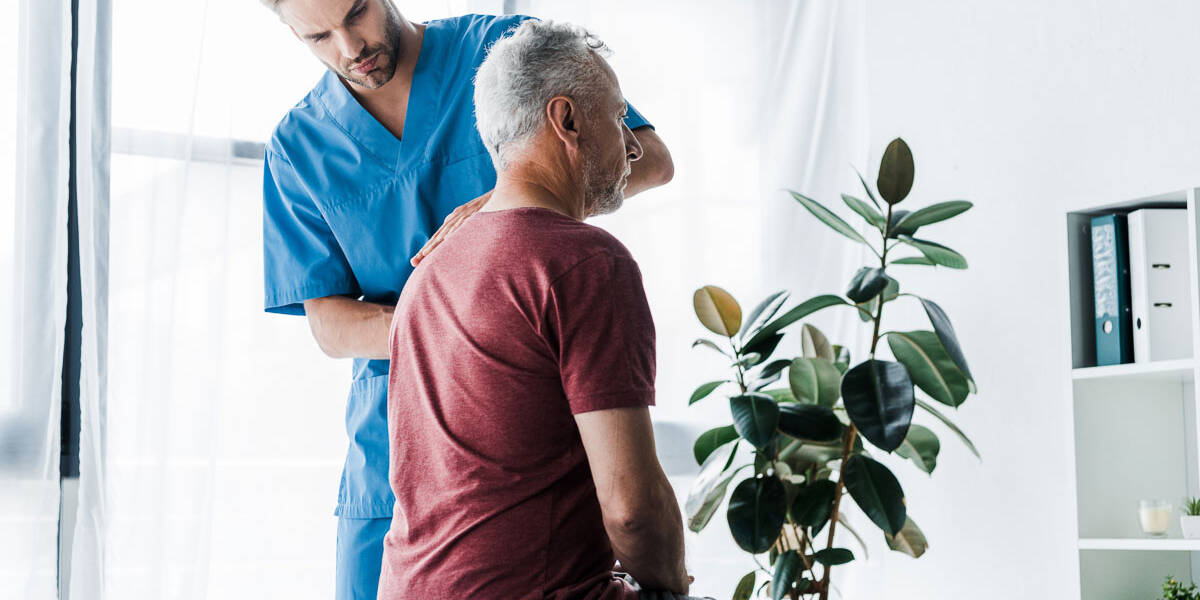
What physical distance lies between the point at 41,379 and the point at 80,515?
0.27 meters

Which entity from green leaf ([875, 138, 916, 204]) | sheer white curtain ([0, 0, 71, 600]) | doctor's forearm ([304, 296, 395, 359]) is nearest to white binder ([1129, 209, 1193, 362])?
green leaf ([875, 138, 916, 204])

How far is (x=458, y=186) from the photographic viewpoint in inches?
57.7

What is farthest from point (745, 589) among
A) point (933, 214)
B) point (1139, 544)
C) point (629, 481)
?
point (629, 481)

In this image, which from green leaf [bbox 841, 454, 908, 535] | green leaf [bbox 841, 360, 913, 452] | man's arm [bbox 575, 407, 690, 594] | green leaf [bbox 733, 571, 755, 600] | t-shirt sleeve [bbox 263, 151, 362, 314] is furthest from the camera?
green leaf [bbox 733, 571, 755, 600]

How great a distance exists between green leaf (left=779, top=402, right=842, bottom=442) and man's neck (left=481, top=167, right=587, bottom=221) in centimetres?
86

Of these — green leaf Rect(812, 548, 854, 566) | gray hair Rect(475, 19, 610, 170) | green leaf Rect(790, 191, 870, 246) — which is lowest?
green leaf Rect(812, 548, 854, 566)

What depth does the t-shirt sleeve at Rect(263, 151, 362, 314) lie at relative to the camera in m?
1.51

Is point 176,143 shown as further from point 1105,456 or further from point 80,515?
point 1105,456

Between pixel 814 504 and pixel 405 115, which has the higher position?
pixel 405 115

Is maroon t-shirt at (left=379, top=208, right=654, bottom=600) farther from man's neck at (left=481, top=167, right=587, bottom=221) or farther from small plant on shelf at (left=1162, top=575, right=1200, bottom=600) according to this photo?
small plant on shelf at (left=1162, top=575, right=1200, bottom=600)

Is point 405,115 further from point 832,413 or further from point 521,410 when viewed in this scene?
point 832,413

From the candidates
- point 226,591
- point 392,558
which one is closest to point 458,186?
point 392,558

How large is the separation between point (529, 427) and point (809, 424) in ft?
3.27

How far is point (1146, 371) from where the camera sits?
200 centimetres
